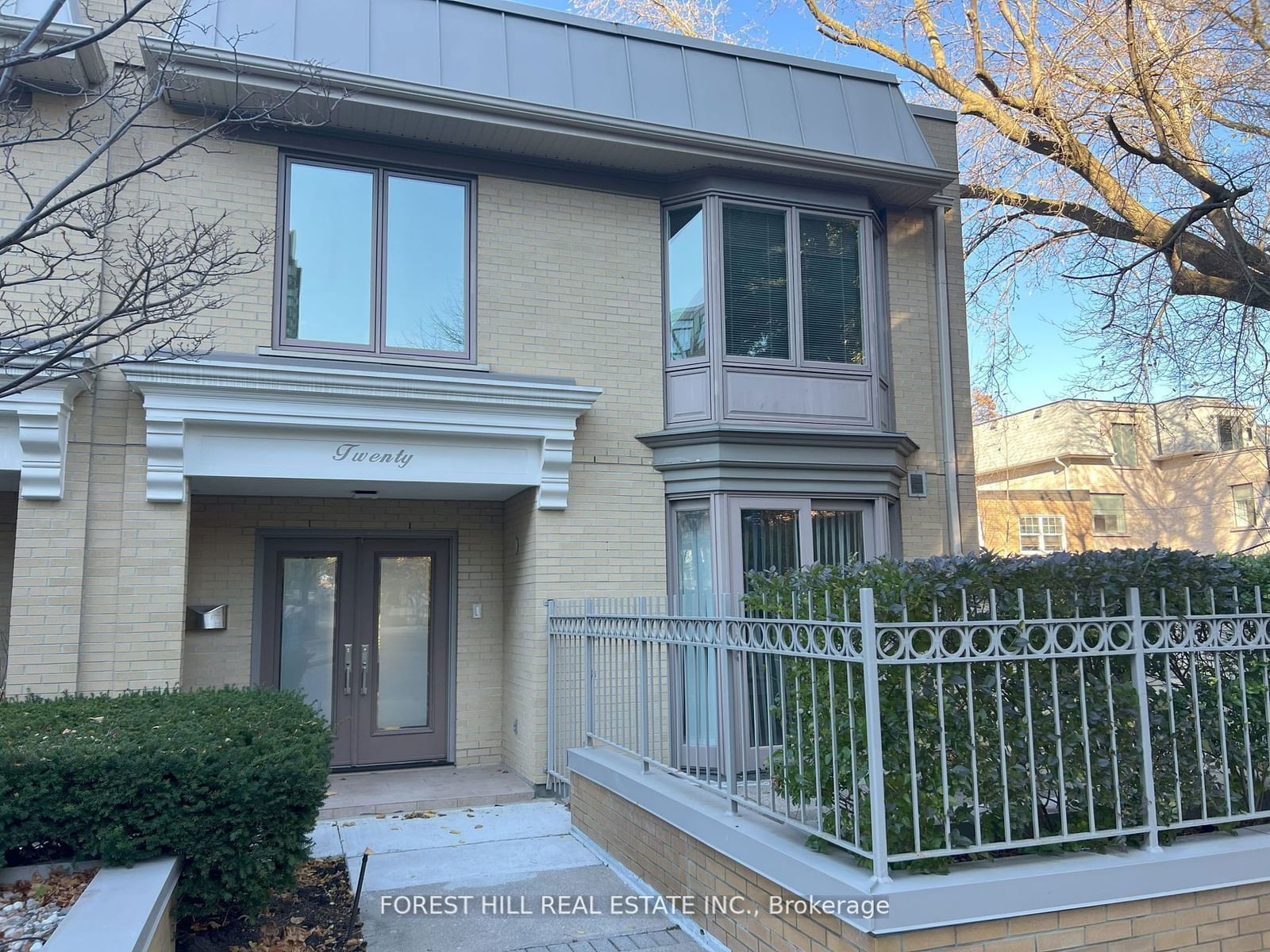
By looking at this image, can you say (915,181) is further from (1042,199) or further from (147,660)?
(147,660)

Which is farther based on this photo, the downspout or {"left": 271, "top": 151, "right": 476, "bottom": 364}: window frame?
the downspout

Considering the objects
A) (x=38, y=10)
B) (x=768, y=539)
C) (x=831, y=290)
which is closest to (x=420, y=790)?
(x=768, y=539)

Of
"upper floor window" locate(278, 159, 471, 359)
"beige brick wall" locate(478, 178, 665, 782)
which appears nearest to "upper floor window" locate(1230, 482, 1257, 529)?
"beige brick wall" locate(478, 178, 665, 782)

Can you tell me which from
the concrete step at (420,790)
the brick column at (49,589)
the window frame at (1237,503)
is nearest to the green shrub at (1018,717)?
the concrete step at (420,790)

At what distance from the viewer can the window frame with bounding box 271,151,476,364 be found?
27.0 ft

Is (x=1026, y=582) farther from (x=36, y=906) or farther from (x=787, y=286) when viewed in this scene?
(x=787, y=286)

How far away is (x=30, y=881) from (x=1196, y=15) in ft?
37.4

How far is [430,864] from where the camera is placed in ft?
21.1

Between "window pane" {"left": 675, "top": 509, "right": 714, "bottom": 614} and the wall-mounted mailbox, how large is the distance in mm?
4174

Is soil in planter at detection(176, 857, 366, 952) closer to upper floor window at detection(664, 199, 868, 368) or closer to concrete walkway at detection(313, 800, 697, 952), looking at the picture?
concrete walkway at detection(313, 800, 697, 952)

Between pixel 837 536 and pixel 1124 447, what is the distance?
2928 centimetres

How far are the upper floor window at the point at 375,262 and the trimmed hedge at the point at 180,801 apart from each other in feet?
14.6

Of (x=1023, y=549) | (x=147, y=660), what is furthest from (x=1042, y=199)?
(x=1023, y=549)

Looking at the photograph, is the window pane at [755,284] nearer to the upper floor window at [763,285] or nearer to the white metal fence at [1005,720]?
the upper floor window at [763,285]
